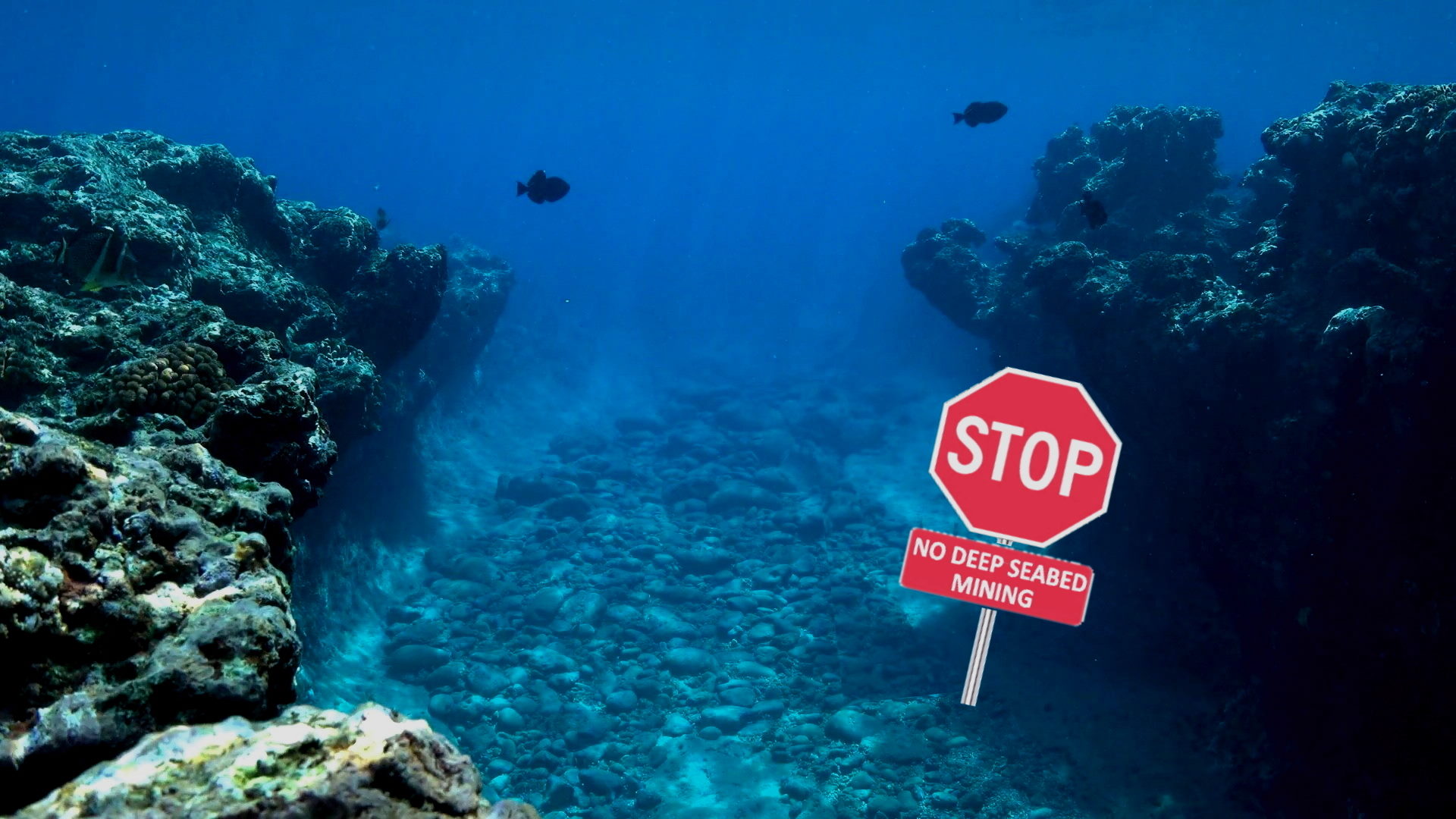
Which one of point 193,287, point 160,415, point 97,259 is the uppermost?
point 193,287

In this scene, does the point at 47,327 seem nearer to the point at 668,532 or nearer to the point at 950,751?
the point at 950,751

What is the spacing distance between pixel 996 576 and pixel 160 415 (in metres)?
4.96

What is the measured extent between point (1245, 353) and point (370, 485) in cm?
1370

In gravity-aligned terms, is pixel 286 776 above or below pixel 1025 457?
below

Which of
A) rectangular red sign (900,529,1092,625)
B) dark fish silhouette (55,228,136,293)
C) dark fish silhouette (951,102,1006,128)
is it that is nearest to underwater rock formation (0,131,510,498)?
dark fish silhouette (55,228,136,293)

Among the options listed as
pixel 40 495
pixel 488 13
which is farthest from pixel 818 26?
pixel 40 495

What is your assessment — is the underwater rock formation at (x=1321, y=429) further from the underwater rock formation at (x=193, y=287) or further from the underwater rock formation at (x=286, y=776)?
the underwater rock formation at (x=193, y=287)

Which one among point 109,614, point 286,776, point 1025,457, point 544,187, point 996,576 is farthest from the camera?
point 544,187

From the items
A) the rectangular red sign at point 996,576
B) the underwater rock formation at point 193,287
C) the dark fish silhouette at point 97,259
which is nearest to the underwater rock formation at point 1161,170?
the underwater rock formation at point 193,287

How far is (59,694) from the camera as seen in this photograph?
2.13 m

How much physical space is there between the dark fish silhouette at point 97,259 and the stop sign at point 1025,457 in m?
5.29

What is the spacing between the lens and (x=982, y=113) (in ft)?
35.8

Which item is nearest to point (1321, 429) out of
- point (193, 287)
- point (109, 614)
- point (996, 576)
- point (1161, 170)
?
point (996, 576)

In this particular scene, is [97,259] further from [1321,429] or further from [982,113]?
[1321,429]
